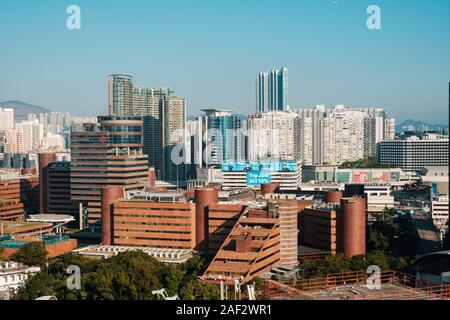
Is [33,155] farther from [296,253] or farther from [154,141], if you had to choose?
[296,253]

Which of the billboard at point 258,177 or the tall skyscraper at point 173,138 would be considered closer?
the billboard at point 258,177

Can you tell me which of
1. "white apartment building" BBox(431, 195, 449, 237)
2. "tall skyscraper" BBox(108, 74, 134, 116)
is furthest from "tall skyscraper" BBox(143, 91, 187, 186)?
"white apartment building" BBox(431, 195, 449, 237)

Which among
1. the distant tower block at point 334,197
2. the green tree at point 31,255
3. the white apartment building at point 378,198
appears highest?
the distant tower block at point 334,197

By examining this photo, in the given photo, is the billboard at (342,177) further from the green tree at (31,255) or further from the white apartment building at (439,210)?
the green tree at (31,255)

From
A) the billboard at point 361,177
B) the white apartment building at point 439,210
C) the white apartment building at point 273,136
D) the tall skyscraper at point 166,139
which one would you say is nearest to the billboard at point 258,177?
the billboard at point 361,177

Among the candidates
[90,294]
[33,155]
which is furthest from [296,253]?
[33,155]
